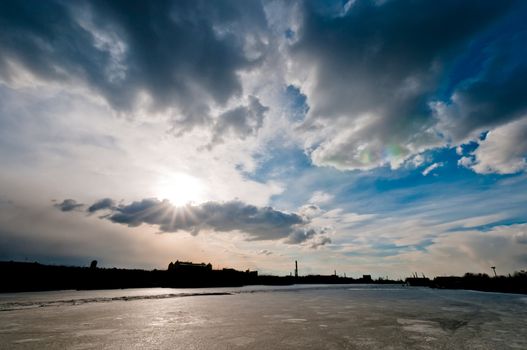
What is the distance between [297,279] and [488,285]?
349ft

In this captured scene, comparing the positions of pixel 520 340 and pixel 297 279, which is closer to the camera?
pixel 520 340

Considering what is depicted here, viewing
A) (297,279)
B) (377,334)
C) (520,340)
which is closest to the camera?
(520,340)

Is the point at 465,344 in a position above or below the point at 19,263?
below

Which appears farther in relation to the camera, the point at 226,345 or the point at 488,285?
the point at 488,285

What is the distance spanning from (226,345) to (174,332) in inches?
131

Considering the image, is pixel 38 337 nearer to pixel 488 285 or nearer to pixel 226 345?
pixel 226 345

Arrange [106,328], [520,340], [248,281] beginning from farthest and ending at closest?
[248,281]
[106,328]
[520,340]

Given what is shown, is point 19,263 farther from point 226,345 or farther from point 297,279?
point 297,279

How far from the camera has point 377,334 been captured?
31.4 ft

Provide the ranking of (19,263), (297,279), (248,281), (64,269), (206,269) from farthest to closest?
1. (297,279)
2. (248,281)
3. (206,269)
4. (64,269)
5. (19,263)

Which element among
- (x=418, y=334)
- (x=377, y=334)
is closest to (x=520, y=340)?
(x=418, y=334)

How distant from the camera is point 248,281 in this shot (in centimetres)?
11531

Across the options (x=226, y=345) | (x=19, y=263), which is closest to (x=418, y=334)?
(x=226, y=345)

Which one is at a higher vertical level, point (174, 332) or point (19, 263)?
point (19, 263)
